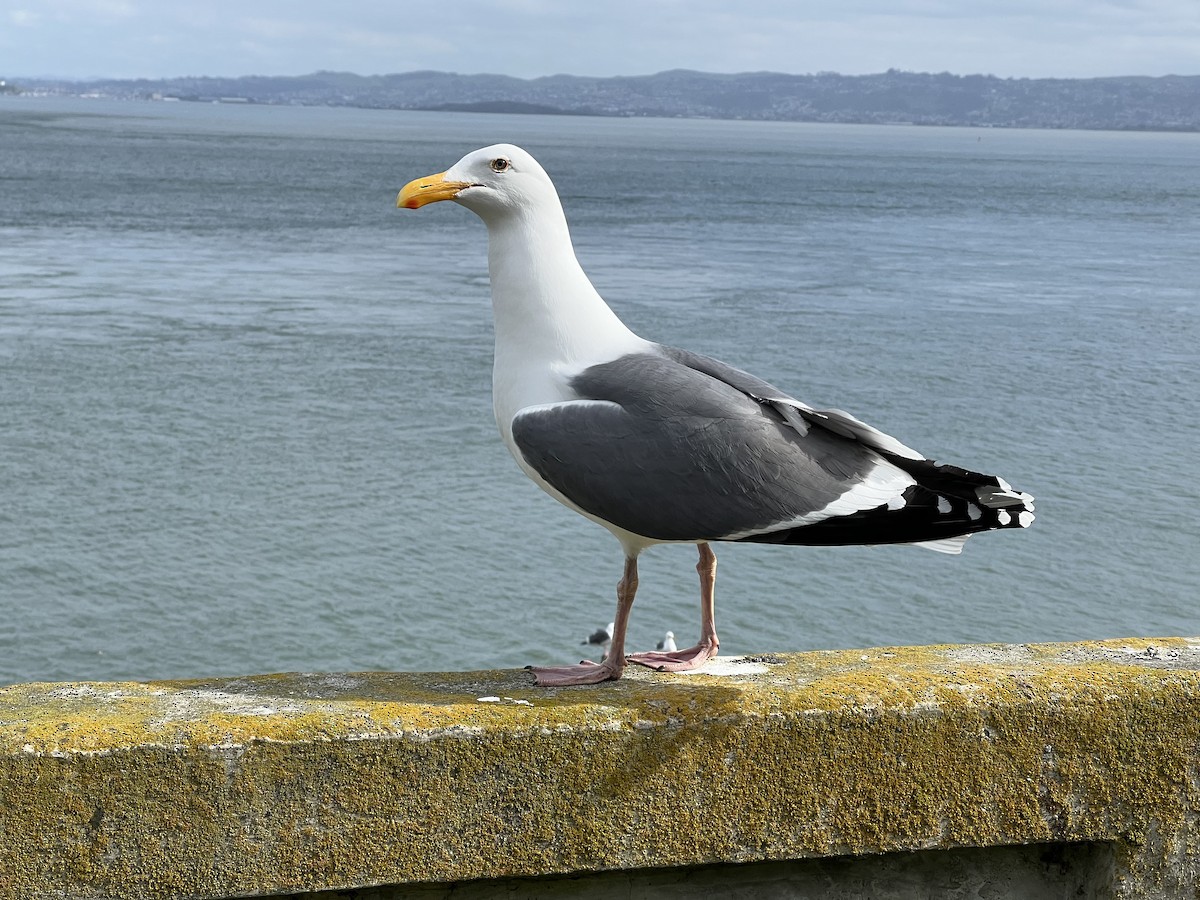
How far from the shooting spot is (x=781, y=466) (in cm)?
340

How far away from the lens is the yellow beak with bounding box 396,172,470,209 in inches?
143

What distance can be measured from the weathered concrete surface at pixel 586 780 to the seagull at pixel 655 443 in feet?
1.89

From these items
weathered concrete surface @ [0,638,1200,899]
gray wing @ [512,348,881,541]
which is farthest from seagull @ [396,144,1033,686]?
weathered concrete surface @ [0,638,1200,899]

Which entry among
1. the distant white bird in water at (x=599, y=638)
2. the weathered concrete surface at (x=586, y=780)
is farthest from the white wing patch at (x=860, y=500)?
the distant white bird in water at (x=599, y=638)

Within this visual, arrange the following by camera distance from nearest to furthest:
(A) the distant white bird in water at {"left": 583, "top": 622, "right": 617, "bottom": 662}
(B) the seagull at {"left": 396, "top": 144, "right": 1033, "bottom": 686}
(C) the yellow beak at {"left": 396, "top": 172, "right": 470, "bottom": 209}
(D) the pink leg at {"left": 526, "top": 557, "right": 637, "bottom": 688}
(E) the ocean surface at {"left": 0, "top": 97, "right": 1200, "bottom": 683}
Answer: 1. (D) the pink leg at {"left": 526, "top": 557, "right": 637, "bottom": 688}
2. (B) the seagull at {"left": 396, "top": 144, "right": 1033, "bottom": 686}
3. (C) the yellow beak at {"left": 396, "top": 172, "right": 470, "bottom": 209}
4. (A) the distant white bird in water at {"left": 583, "top": 622, "right": 617, "bottom": 662}
5. (E) the ocean surface at {"left": 0, "top": 97, "right": 1200, "bottom": 683}

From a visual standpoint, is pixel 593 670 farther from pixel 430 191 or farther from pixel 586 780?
pixel 430 191

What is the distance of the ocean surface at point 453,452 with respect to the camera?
11875 mm

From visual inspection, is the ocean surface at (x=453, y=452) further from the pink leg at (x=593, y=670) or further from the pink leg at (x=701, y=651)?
the pink leg at (x=593, y=670)

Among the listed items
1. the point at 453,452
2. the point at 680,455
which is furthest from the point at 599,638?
the point at 680,455

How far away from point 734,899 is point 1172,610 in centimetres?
1093

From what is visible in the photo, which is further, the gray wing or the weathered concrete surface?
the gray wing

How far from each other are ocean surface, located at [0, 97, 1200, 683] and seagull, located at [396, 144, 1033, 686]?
300 inches

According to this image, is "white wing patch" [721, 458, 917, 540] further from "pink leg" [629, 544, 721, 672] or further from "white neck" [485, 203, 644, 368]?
"white neck" [485, 203, 644, 368]

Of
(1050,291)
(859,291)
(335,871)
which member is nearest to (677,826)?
(335,871)
